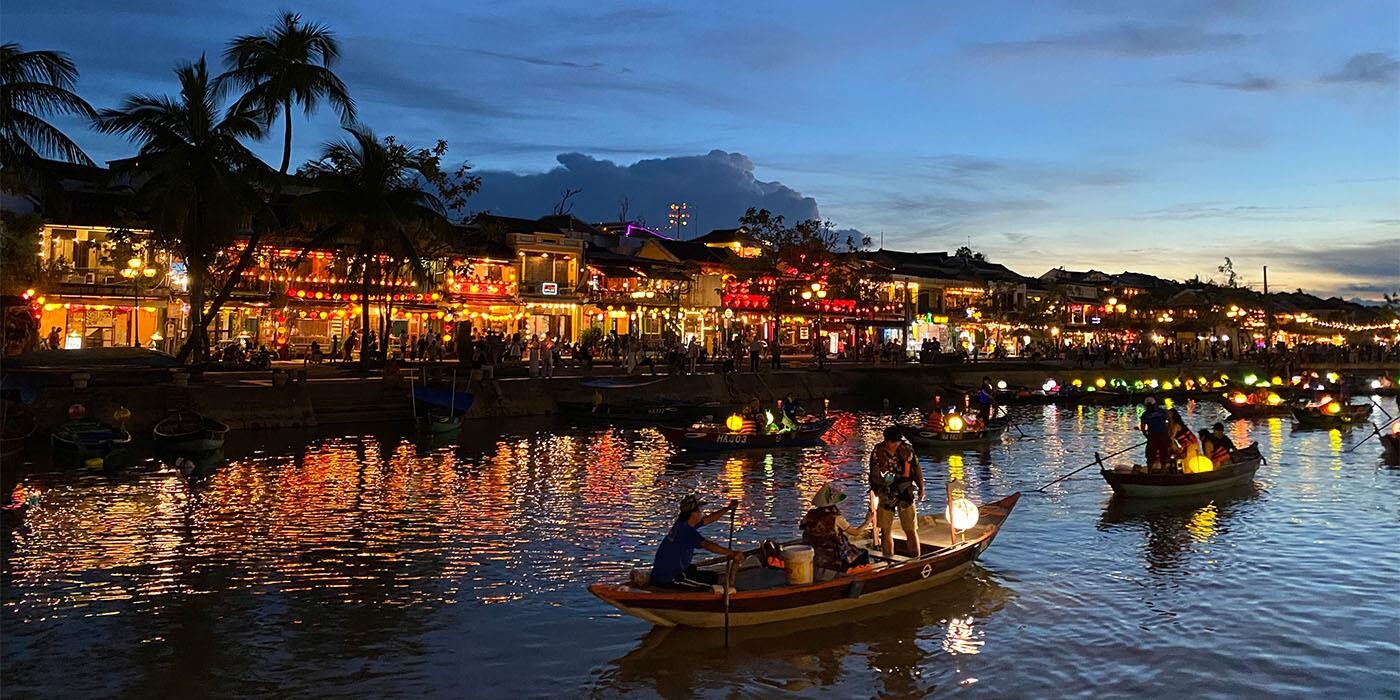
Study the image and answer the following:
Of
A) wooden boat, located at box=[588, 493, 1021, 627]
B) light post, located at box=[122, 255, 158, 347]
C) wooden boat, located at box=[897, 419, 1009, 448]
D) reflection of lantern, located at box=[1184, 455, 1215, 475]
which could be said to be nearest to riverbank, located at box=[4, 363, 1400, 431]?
light post, located at box=[122, 255, 158, 347]

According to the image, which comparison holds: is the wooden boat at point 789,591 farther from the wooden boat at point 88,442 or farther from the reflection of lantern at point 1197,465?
the wooden boat at point 88,442

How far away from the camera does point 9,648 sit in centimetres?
1183

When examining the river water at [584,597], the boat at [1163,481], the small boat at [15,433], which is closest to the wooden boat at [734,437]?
the river water at [584,597]

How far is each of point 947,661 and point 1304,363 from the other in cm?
8909

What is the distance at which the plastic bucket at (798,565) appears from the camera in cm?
1262

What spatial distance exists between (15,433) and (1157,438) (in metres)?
29.4

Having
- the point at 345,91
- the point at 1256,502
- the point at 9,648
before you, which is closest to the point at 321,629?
the point at 9,648

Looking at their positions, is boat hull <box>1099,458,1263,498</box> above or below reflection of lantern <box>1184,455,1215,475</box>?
below

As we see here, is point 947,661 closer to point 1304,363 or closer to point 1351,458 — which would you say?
point 1351,458

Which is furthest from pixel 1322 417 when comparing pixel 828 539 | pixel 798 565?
pixel 798 565

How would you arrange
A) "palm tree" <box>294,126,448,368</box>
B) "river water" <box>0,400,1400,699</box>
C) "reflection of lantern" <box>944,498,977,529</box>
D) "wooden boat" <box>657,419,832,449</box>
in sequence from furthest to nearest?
"palm tree" <box>294,126,448,368</box> < "wooden boat" <box>657,419,832,449</box> < "reflection of lantern" <box>944,498,977,529</box> < "river water" <box>0,400,1400,699</box>

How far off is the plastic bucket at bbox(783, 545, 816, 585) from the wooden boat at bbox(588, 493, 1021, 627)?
15 centimetres

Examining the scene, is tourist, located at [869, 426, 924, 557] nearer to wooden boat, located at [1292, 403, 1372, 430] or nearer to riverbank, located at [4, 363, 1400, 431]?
riverbank, located at [4, 363, 1400, 431]

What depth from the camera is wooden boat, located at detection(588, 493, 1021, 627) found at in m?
11.9
